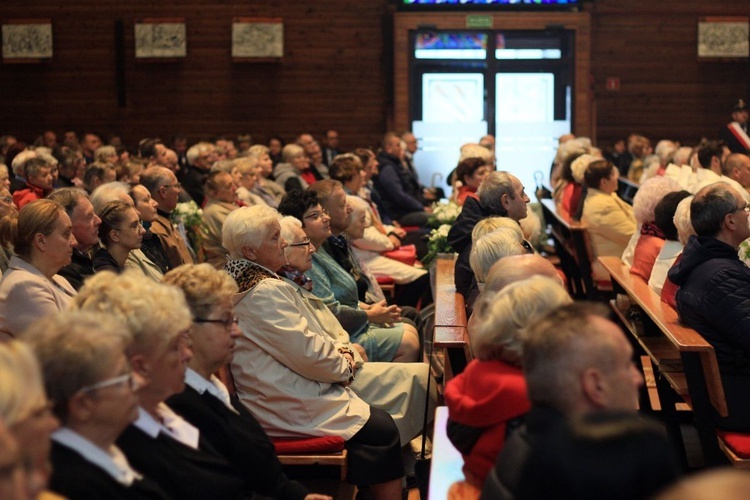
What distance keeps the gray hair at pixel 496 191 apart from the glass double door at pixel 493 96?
9.51 meters

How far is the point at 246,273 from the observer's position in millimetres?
4121

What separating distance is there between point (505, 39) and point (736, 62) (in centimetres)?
363

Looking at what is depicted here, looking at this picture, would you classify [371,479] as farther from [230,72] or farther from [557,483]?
[230,72]

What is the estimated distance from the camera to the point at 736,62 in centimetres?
1579

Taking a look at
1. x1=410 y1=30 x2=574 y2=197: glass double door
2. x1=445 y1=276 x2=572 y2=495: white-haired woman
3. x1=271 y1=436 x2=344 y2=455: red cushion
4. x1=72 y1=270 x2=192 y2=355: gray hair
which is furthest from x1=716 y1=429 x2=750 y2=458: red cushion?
x1=410 y1=30 x2=574 y2=197: glass double door

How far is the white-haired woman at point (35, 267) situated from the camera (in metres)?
4.09

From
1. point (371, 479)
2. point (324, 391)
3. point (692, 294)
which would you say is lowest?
point (371, 479)

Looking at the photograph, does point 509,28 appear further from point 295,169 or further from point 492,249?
point 492,249

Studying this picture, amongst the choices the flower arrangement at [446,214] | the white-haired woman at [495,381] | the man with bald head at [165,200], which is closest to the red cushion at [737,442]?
the white-haired woman at [495,381]

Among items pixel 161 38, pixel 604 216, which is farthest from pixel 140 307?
pixel 161 38

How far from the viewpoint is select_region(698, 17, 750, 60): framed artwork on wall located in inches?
615

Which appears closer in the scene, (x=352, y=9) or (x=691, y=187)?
(x=691, y=187)

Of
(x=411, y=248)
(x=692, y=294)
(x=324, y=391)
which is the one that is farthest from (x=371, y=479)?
(x=411, y=248)

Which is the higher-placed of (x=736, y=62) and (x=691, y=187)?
(x=736, y=62)
